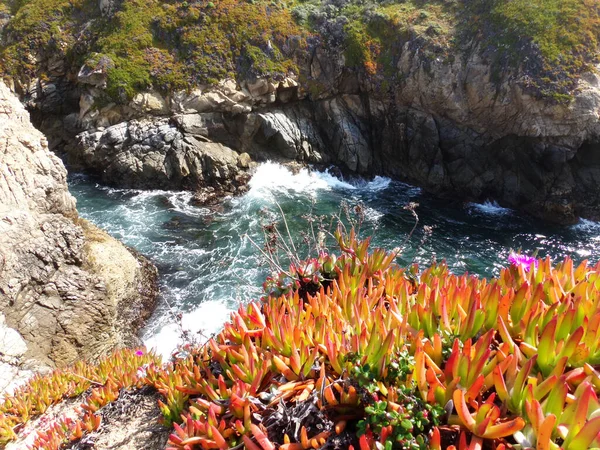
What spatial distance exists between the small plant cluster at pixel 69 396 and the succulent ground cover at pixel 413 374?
1487 mm

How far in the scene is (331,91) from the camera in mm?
24609

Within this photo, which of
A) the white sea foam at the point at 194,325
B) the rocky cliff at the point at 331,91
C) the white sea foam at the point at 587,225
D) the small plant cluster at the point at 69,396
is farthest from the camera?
the rocky cliff at the point at 331,91

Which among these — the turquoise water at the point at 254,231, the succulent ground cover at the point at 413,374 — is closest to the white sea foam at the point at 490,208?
the turquoise water at the point at 254,231

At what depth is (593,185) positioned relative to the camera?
19172mm

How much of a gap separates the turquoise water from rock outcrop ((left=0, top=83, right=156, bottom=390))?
1188 mm

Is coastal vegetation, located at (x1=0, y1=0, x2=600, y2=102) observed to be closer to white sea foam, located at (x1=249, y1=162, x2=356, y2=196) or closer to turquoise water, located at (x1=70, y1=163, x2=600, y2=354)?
white sea foam, located at (x1=249, y1=162, x2=356, y2=196)

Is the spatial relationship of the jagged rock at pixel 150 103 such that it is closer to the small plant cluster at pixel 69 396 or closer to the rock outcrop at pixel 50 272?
the rock outcrop at pixel 50 272

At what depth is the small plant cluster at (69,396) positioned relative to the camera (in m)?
4.29

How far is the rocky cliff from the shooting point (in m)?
19.7

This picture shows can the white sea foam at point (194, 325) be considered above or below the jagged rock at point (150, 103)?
below

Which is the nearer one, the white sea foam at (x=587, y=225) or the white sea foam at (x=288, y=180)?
the white sea foam at (x=587, y=225)

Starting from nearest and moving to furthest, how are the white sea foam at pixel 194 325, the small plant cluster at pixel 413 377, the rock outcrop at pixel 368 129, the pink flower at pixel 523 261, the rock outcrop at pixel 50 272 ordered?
the small plant cluster at pixel 413 377 < the pink flower at pixel 523 261 < the rock outcrop at pixel 50 272 < the white sea foam at pixel 194 325 < the rock outcrop at pixel 368 129

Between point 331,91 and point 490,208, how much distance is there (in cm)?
1270

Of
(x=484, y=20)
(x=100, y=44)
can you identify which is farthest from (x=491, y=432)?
(x=100, y=44)
